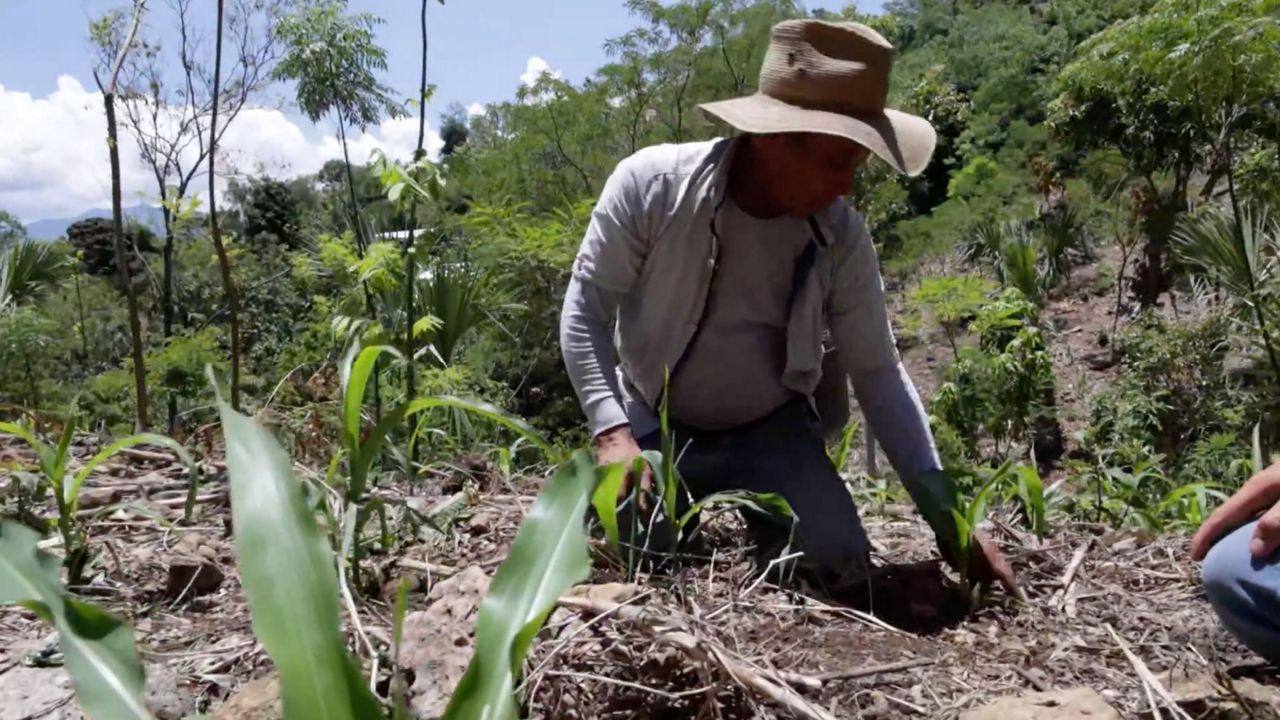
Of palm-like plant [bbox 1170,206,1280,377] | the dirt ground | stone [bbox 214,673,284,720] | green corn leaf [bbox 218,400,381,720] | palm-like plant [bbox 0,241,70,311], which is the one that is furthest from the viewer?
palm-like plant [bbox 1170,206,1280,377]

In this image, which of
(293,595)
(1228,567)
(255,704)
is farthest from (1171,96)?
(293,595)

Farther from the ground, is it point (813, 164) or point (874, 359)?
point (813, 164)

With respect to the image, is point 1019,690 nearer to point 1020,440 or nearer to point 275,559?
point 275,559

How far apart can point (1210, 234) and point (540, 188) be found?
9.06 meters

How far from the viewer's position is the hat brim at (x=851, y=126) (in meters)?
1.90

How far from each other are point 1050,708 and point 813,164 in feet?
3.65

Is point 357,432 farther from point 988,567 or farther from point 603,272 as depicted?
point 988,567

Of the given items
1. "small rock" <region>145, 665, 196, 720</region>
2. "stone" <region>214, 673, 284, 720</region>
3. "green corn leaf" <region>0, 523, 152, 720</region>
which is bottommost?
"small rock" <region>145, 665, 196, 720</region>

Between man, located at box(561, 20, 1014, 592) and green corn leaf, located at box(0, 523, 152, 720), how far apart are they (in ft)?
3.45

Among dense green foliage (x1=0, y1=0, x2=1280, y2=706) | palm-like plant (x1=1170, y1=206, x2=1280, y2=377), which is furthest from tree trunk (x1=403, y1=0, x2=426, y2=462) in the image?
palm-like plant (x1=1170, y1=206, x2=1280, y2=377)

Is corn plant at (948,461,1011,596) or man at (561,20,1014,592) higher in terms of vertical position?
man at (561,20,1014,592)

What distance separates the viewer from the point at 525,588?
1.09m

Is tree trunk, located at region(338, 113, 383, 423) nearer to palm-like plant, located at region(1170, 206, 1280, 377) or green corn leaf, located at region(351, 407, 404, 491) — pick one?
green corn leaf, located at region(351, 407, 404, 491)

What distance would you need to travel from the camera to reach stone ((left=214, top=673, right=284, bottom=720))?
119cm
